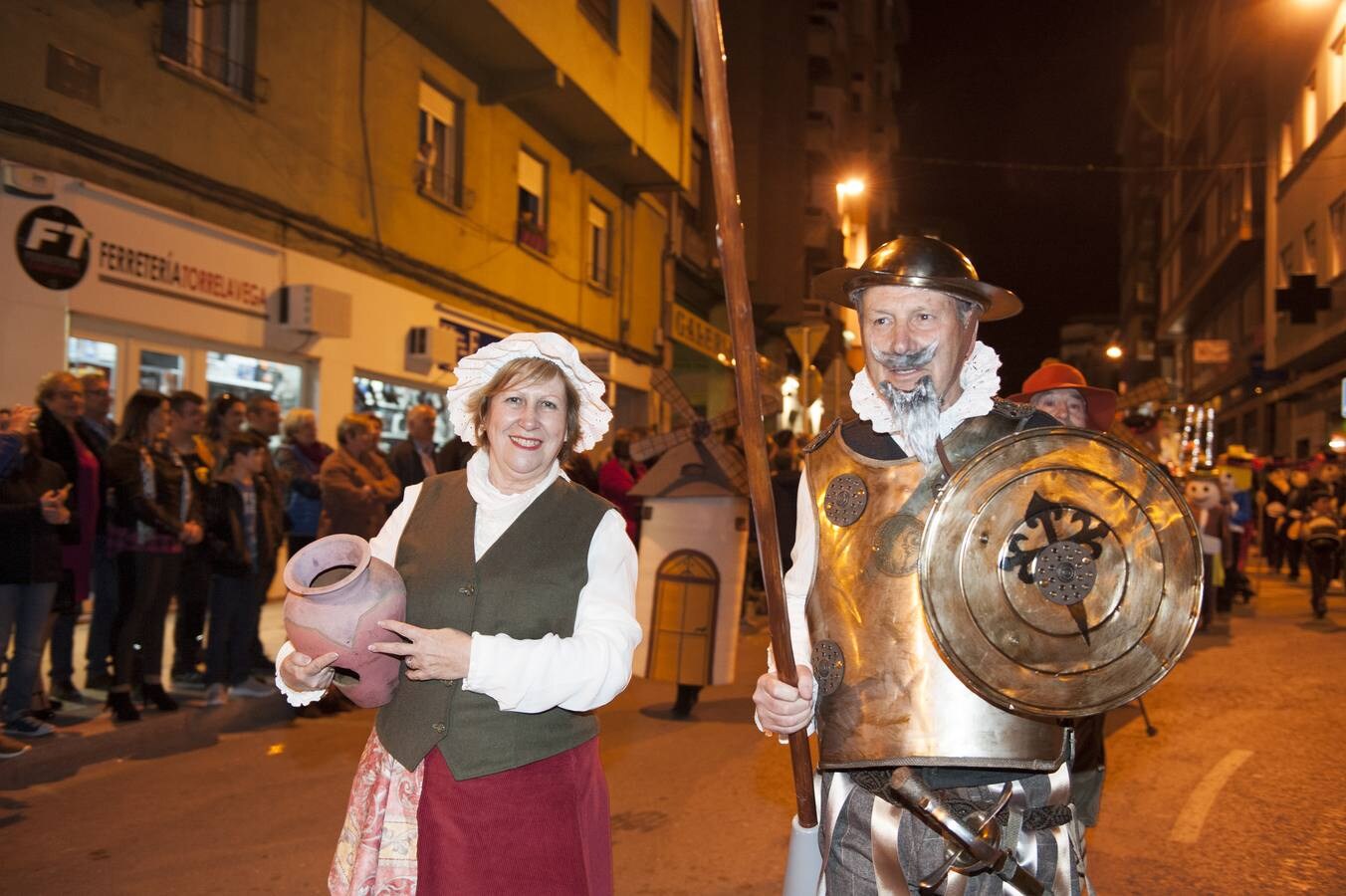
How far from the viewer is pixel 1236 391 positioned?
36.5 metres

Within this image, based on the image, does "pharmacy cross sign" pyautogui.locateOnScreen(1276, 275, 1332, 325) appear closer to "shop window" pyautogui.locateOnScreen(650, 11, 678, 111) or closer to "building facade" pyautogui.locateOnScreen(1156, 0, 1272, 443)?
"building facade" pyautogui.locateOnScreen(1156, 0, 1272, 443)

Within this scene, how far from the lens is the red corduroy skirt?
8.34ft

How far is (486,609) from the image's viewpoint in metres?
2.62

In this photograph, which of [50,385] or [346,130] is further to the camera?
[346,130]

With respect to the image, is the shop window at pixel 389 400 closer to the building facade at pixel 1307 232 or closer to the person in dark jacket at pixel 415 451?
the person in dark jacket at pixel 415 451

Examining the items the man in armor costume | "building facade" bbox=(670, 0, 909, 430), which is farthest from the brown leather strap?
"building facade" bbox=(670, 0, 909, 430)

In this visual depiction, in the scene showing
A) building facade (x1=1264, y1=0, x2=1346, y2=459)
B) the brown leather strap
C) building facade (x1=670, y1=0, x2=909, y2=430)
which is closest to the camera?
the brown leather strap

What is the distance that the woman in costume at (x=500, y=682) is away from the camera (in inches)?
99.3

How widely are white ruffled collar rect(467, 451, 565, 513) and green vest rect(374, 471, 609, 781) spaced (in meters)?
0.04

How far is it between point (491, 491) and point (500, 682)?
1.83 ft

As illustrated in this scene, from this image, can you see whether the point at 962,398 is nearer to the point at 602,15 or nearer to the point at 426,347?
the point at 426,347

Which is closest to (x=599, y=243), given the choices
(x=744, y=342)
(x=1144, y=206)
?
(x=744, y=342)

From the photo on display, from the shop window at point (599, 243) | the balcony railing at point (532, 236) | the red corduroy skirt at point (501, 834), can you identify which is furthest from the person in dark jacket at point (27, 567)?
the shop window at point (599, 243)

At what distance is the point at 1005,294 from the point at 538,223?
15329 mm
